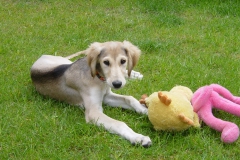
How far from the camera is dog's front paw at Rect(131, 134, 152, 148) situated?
162 inches

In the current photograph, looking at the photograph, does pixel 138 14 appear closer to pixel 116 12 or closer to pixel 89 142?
pixel 116 12

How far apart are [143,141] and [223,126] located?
2.77ft

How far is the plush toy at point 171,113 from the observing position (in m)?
4.18

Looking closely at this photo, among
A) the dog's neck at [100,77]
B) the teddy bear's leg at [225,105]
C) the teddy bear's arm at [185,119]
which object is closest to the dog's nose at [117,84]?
the dog's neck at [100,77]

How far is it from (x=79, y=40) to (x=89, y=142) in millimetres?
3386

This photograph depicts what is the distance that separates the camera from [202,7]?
8992mm

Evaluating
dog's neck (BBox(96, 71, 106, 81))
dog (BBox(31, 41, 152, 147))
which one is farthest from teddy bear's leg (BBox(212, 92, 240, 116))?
dog's neck (BBox(96, 71, 106, 81))

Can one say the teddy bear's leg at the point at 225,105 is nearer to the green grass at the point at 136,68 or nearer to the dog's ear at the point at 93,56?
the green grass at the point at 136,68

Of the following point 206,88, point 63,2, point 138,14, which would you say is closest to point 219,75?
point 206,88

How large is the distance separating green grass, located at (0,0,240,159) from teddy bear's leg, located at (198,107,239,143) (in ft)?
0.25

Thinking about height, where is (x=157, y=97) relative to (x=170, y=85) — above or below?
above

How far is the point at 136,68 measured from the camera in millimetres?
6266

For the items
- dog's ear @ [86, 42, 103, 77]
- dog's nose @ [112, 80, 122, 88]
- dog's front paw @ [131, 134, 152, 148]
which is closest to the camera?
dog's front paw @ [131, 134, 152, 148]

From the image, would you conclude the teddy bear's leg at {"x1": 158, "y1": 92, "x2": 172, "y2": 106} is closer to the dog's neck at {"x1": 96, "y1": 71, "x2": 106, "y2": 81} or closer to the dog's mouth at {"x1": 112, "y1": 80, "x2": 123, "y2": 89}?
the dog's mouth at {"x1": 112, "y1": 80, "x2": 123, "y2": 89}
